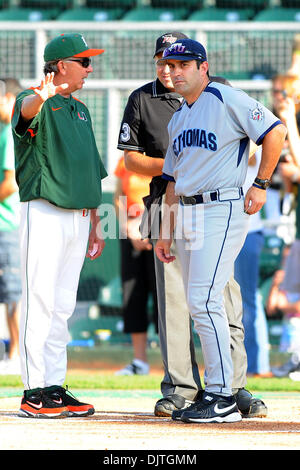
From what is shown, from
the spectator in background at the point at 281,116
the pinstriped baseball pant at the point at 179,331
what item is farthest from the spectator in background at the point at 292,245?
the pinstriped baseball pant at the point at 179,331

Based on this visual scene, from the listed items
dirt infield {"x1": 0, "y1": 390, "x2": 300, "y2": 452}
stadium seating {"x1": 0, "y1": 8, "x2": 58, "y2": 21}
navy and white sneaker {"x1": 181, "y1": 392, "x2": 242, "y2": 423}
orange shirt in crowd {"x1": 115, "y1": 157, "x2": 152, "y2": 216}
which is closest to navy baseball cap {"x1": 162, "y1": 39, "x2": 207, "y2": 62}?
navy and white sneaker {"x1": 181, "y1": 392, "x2": 242, "y2": 423}

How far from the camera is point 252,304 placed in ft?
23.1

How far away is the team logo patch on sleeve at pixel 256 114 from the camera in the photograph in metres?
4.22

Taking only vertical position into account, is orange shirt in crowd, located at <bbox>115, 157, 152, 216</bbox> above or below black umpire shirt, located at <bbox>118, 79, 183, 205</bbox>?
below

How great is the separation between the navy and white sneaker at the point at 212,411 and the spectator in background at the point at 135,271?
9.59ft

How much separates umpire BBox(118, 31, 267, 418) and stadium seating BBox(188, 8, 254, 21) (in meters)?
6.33

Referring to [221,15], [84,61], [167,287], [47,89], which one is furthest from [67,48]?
[221,15]

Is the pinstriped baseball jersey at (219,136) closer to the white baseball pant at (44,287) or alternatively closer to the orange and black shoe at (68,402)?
the white baseball pant at (44,287)

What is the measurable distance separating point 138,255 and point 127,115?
8.24 feet

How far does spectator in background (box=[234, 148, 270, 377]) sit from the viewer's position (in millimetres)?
6965

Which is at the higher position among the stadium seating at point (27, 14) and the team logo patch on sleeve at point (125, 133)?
the stadium seating at point (27, 14)

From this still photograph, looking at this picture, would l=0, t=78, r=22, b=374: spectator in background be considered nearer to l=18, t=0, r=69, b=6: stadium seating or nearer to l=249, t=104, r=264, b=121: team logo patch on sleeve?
l=249, t=104, r=264, b=121: team logo patch on sleeve
